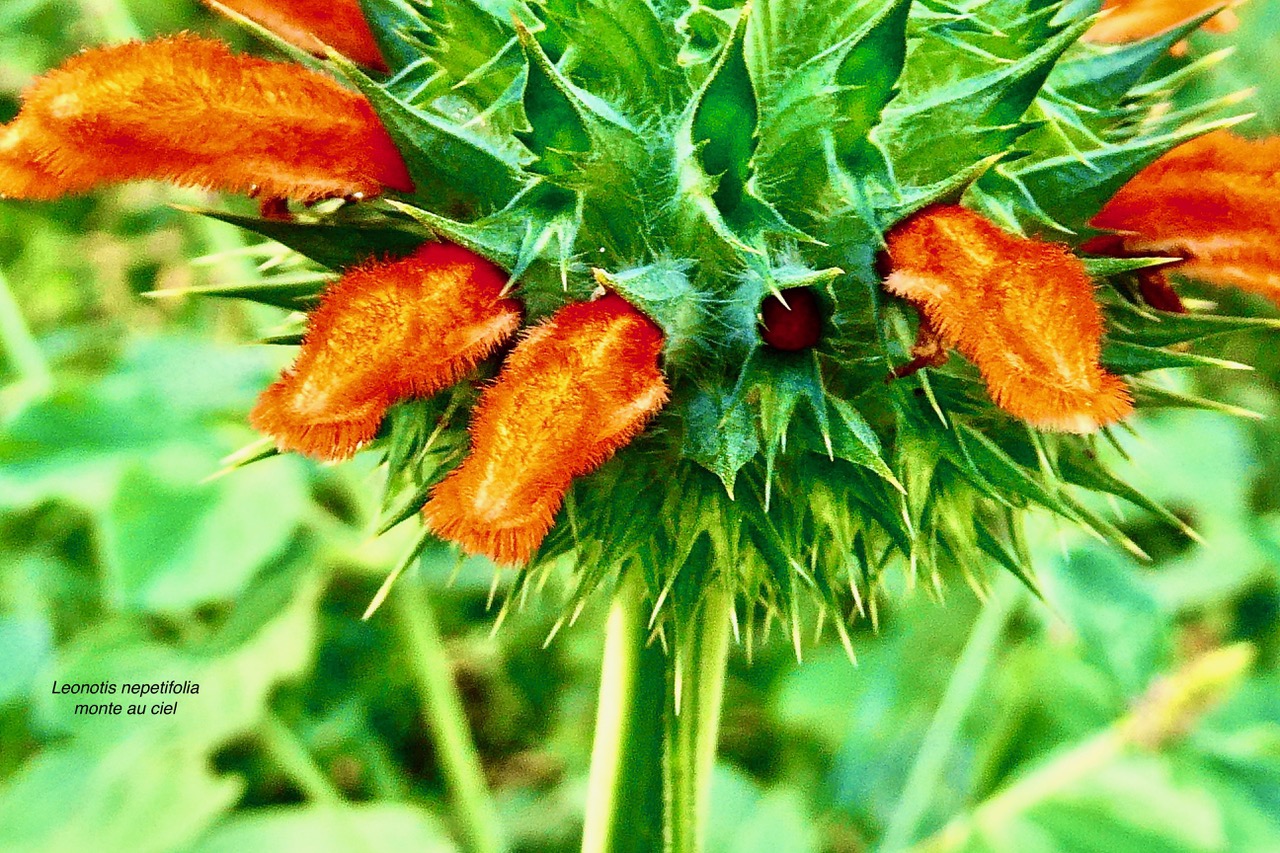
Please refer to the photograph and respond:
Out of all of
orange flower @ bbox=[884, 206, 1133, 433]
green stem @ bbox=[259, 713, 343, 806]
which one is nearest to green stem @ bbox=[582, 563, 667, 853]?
orange flower @ bbox=[884, 206, 1133, 433]

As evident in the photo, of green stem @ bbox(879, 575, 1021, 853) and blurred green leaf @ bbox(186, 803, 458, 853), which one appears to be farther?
green stem @ bbox(879, 575, 1021, 853)

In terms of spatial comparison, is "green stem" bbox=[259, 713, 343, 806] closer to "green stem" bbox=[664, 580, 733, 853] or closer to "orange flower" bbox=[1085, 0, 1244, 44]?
"green stem" bbox=[664, 580, 733, 853]

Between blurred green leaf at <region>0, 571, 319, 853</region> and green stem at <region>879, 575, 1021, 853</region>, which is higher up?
blurred green leaf at <region>0, 571, 319, 853</region>

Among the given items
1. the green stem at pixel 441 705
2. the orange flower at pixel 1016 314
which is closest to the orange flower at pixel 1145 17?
the orange flower at pixel 1016 314

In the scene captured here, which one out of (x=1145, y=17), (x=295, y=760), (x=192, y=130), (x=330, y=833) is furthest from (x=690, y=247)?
(x=295, y=760)

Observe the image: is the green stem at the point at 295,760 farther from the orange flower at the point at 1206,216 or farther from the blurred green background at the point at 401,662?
the orange flower at the point at 1206,216

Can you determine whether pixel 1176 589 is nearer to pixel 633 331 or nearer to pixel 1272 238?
pixel 1272 238
